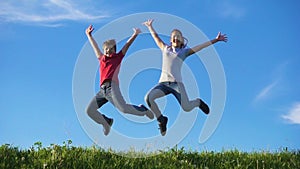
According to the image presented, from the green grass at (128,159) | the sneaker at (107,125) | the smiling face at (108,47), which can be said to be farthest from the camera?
the smiling face at (108,47)

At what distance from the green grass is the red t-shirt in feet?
6.70

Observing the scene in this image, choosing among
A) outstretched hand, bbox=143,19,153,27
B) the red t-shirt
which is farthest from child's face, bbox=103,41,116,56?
outstretched hand, bbox=143,19,153,27

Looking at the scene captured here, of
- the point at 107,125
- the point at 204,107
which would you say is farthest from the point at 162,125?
the point at 107,125

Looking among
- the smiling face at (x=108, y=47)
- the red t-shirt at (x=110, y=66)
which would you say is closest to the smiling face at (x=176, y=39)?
the red t-shirt at (x=110, y=66)

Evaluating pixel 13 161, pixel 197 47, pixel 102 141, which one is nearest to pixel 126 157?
pixel 102 141

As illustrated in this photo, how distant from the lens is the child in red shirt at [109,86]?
11227mm

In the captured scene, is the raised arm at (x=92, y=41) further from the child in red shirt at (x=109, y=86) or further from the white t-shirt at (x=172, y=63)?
the white t-shirt at (x=172, y=63)

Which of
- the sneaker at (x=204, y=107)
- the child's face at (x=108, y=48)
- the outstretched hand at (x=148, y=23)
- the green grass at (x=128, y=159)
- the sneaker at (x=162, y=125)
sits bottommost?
the green grass at (x=128, y=159)

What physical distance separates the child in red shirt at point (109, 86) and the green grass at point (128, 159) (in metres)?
1.53

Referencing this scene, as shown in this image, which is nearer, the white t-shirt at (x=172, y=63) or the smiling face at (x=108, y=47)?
the white t-shirt at (x=172, y=63)

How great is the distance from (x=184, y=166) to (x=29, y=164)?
2937 mm

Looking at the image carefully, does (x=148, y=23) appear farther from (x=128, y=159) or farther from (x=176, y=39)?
(x=128, y=159)

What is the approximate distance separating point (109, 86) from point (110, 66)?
54 centimetres

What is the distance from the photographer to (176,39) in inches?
467
